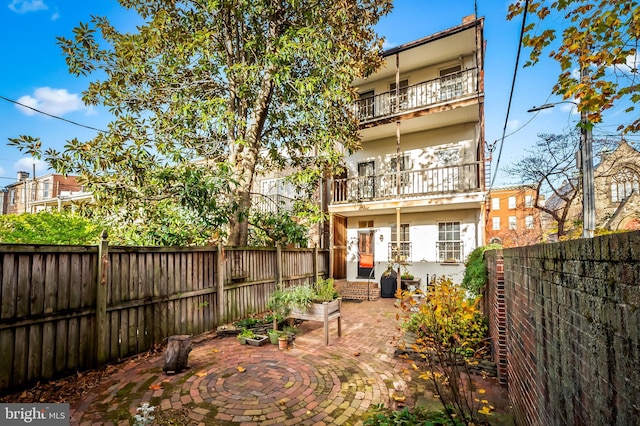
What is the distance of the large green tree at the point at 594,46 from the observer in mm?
3543

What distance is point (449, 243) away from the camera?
1162cm

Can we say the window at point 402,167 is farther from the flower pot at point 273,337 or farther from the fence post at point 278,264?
the flower pot at point 273,337

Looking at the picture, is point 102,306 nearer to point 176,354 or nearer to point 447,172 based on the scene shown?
point 176,354

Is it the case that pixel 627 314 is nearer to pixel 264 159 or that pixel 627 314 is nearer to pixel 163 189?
pixel 163 189

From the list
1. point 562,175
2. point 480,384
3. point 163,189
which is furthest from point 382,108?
point 480,384

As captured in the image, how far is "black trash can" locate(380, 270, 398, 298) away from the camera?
1134cm

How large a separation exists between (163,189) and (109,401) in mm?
4642

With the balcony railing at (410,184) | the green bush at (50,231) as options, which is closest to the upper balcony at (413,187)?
the balcony railing at (410,184)

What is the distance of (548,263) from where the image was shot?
1790 millimetres

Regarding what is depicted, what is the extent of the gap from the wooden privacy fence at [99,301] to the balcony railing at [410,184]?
650 centimetres

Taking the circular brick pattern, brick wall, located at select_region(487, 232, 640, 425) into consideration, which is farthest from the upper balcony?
brick wall, located at select_region(487, 232, 640, 425)

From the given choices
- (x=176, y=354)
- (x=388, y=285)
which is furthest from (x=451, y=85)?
(x=176, y=354)

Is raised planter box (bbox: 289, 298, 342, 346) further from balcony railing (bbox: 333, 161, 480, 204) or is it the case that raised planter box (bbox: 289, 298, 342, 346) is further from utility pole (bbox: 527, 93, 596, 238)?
balcony railing (bbox: 333, 161, 480, 204)

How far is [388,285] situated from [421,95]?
25.4ft
